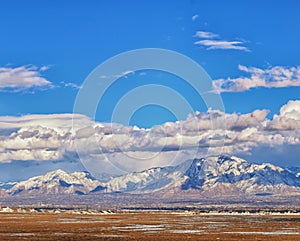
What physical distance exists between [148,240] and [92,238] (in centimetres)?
981

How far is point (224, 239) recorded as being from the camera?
3819 inches

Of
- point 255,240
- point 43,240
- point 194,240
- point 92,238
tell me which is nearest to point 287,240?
point 255,240

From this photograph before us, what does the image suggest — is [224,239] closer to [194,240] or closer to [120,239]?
[194,240]

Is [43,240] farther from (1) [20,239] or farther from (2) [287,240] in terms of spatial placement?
(2) [287,240]

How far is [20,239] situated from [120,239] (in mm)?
15079

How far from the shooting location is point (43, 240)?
91938mm

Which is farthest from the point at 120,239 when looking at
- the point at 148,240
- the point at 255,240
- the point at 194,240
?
the point at 255,240

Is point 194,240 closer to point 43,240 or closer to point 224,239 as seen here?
point 224,239

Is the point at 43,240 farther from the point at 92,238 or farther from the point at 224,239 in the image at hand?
the point at 224,239

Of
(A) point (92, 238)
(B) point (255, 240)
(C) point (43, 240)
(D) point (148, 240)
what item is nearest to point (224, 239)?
(B) point (255, 240)

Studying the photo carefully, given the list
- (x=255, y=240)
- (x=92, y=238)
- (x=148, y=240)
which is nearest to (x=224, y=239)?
(x=255, y=240)

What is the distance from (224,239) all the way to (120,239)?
641 inches

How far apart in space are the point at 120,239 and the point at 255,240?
2054 cm

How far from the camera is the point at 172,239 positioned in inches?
3735
